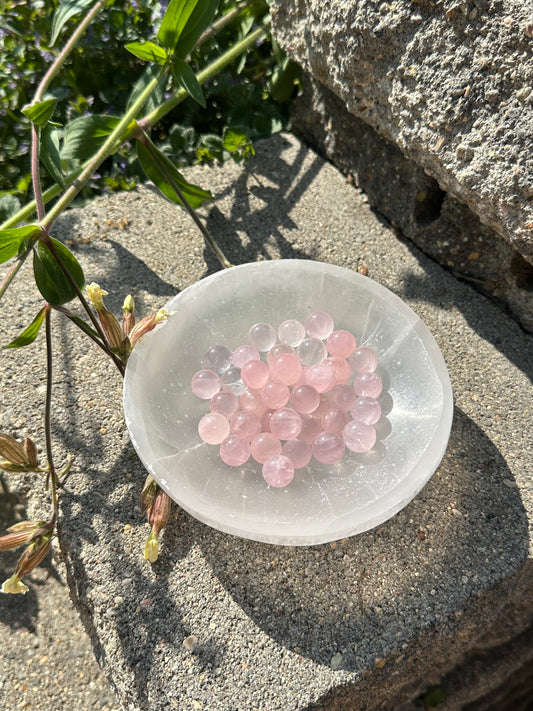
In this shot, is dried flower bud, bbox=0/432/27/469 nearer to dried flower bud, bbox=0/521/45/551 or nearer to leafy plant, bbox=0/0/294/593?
leafy plant, bbox=0/0/294/593

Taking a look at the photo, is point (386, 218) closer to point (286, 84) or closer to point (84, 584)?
point (286, 84)

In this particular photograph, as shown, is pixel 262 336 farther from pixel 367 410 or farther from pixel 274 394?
pixel 367 410

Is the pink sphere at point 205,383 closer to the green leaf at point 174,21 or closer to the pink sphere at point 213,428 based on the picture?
the pink sphere at point 213,428

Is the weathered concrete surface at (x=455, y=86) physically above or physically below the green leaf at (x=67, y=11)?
above

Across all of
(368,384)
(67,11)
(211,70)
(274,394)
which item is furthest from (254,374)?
(67,11)

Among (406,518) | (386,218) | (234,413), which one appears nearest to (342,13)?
(386,218)

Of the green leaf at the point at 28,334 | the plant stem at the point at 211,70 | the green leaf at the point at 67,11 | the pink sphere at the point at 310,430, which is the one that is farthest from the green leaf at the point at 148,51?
the pink sphere at the point at 310,430

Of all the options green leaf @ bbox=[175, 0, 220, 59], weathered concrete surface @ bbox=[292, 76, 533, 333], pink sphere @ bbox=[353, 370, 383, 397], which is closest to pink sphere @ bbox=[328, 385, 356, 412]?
pink sphere @ bbox=[353, 370, 383, 397]
